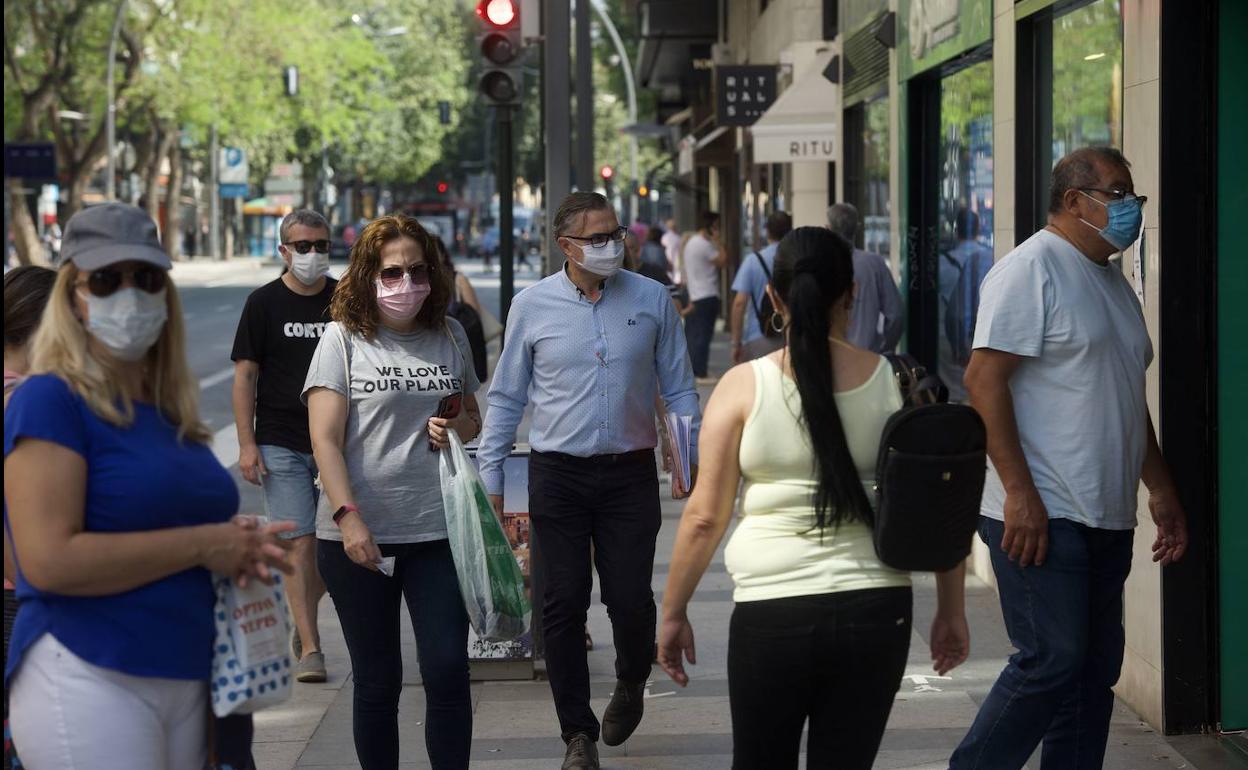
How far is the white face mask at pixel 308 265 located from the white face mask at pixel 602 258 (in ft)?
4.84

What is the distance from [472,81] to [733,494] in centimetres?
9491

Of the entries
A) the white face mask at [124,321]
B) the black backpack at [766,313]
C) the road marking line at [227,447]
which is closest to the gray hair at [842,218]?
the black backpack at [766,313]

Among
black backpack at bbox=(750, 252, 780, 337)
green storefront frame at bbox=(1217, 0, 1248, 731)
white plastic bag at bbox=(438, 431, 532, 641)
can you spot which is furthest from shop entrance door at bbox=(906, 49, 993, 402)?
white plastic bag at bbox=(438, 431, 532, 641)

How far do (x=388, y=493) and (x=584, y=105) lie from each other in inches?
373

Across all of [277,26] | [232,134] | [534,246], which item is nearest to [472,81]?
[534,246]

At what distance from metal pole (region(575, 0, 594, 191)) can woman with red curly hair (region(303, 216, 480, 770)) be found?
8.37 m

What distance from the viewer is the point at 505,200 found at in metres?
11.6

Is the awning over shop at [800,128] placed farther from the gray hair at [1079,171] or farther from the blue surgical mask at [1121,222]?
the blue surgical mask at [1121,222]

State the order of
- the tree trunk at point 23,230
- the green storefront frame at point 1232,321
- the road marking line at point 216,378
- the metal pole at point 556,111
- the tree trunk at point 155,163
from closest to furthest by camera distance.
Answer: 1. the green storefront frame at point 1232,321
2. the metal pole at point 556,111
3. the road marking line at point 216,378
4. the tree trunk at point 23,230
5. the tree trunk at point 155,163

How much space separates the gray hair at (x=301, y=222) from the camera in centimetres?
703

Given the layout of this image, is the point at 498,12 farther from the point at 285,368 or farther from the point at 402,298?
the point at 402,298

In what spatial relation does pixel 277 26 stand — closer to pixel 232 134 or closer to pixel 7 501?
pixel 232 134

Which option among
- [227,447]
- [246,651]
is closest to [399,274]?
[246,651]

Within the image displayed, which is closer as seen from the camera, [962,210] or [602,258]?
[602,258]
